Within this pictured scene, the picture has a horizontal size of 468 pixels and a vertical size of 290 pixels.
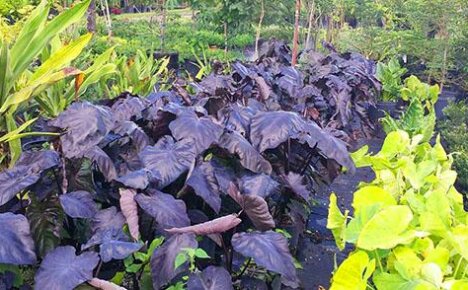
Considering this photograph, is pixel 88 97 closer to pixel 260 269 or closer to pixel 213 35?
pixel 260 269

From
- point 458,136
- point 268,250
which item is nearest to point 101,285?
point 268,250

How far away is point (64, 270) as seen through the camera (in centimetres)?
115

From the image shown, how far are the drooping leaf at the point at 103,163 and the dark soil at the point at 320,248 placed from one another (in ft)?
2.18

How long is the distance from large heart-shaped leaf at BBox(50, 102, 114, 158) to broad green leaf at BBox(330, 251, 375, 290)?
0.72 m

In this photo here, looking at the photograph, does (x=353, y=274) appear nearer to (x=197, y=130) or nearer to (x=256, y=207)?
(x=256, y=207)

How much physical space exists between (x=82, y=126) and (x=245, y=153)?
46 cm

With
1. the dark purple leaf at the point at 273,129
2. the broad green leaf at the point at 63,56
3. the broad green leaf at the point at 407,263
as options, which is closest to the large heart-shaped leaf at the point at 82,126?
the dark purple leaf at the point at 273,129

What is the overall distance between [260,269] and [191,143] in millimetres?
423

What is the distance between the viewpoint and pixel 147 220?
1444 millimetres

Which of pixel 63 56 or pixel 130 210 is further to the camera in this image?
pixel 63 56

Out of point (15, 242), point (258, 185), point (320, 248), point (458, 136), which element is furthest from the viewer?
point (458, 136)

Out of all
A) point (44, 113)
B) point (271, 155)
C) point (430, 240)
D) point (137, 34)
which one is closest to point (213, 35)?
point (137, 34)

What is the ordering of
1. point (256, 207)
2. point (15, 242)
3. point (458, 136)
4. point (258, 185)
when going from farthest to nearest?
point (458, 136) → point (258, 185) → point (256, 207) → point (15, 242)

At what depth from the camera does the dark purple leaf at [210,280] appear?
1191mm
